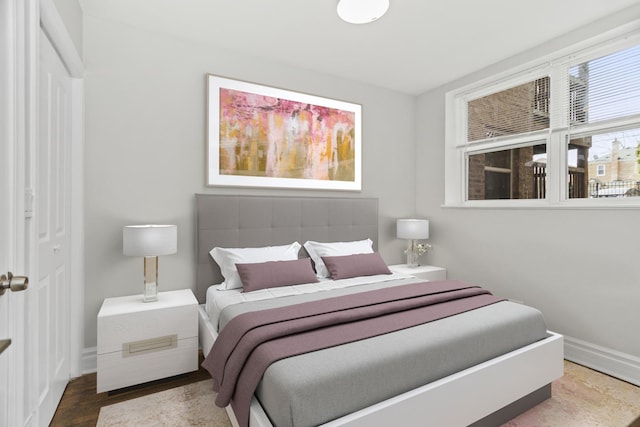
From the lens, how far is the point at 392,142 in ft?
12.9

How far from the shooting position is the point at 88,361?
7.99 feet

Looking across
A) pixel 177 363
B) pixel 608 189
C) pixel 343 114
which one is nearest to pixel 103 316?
pixel 177 363

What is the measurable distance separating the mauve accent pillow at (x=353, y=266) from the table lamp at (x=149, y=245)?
1317 mm

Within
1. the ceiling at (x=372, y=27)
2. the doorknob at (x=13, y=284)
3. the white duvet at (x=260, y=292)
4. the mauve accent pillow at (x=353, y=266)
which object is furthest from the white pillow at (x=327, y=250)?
the doorknob at (x=13, y=284)

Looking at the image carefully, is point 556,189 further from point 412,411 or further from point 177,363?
point 177,363

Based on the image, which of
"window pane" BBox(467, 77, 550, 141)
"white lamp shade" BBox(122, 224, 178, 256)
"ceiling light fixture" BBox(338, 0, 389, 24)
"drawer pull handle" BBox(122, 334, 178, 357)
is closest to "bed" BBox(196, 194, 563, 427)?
"drawer pull handle" BBox(122, 334, 178, 357)

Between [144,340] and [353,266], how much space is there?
169 cm

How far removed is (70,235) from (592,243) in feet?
12.7

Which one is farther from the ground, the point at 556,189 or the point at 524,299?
the point at 556,189

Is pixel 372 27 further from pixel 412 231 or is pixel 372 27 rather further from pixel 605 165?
pixel 605 165

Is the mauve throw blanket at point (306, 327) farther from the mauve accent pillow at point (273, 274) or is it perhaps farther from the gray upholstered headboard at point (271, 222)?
the gray upholstered headboard at point (271, 222)

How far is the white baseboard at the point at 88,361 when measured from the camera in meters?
2.42

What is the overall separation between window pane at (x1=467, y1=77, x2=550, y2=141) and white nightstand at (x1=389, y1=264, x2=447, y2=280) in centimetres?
151

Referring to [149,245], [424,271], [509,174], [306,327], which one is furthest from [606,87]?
[149,245]
